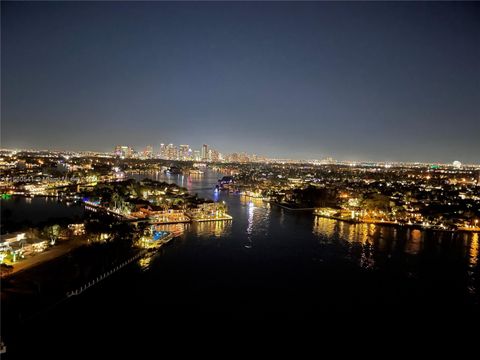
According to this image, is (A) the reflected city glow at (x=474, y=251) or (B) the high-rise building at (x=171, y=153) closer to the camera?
(A) the reflected city glow at (x=474, y=251)

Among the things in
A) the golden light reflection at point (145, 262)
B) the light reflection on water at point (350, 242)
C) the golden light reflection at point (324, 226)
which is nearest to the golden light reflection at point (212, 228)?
the light reflection on water at point (350, 242)

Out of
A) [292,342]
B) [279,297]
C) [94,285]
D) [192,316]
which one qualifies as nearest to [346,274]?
[279,297]

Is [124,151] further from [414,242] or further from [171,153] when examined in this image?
[414,242]

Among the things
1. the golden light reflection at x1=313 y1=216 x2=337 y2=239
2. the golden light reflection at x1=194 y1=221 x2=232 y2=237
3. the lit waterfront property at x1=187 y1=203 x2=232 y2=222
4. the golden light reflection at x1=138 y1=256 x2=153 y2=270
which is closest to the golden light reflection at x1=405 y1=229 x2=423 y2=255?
the golden light reflection at x1=313 y1=216 x2=337 y2=239

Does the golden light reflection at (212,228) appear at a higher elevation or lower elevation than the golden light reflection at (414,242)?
higher

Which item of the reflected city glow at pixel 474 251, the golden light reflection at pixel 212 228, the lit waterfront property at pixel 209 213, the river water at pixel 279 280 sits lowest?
the river water at pixel 279 280

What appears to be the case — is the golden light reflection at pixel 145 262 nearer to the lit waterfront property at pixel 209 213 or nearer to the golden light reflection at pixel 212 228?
the golden light reflection at pixel 212 228

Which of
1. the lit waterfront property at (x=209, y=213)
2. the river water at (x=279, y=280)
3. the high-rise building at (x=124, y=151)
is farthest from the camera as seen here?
the high-rise building at (x=124, y=151)

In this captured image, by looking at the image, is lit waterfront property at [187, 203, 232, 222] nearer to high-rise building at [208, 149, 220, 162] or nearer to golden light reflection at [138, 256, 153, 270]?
golden light reflection at [138, 256, 153, 270]

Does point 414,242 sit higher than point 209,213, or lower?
lower

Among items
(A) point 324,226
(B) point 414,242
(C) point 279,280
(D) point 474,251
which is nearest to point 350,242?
(B) point 414,242
